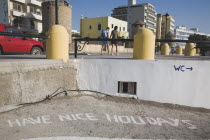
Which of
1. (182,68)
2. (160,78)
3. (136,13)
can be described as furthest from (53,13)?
(136,13)

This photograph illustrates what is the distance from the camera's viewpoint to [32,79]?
423cm

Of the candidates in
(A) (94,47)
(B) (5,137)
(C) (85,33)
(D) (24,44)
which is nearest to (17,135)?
(B) (5,137)

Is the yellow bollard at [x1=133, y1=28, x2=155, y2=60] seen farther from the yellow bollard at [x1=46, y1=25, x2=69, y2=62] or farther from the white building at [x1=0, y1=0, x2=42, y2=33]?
the white building at [x1=0, y1=0, x2=42, y2=33]

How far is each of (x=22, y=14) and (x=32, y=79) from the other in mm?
38819

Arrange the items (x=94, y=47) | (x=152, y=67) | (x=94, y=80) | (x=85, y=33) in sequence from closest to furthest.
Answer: (x=152, y=67)
(x=94, y=80)
(x=94, y=47)
(x=85, y=33)

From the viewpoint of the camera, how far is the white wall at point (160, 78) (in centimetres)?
492

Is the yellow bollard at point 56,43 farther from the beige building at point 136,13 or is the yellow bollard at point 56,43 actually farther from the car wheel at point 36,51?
the beige building at point 136,13

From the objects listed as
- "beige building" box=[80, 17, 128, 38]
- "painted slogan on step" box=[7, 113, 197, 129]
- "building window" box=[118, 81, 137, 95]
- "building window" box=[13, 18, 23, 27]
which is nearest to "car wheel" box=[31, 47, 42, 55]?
"building window" box=[118, 81, 137, 95]

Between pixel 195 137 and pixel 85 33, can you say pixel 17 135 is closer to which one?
pixel 195 137

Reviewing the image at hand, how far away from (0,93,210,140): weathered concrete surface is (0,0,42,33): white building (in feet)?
117

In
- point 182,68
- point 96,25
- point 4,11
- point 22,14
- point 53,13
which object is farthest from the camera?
point 96,25

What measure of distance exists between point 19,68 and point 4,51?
5539 mm

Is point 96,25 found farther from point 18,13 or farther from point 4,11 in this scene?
point 4,11

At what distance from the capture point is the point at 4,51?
28.0ft
